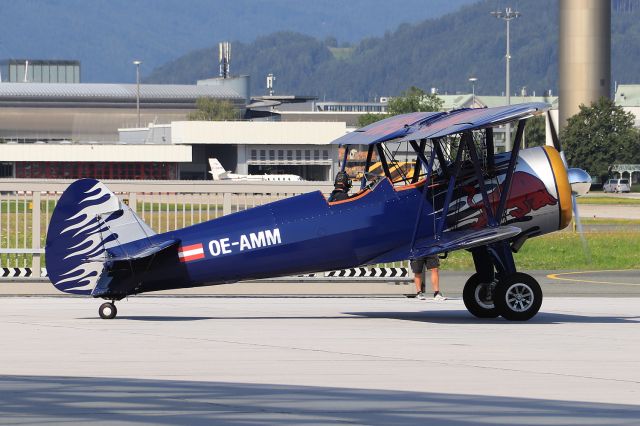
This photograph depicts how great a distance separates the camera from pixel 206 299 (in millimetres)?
23500

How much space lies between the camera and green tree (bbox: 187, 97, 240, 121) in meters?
155

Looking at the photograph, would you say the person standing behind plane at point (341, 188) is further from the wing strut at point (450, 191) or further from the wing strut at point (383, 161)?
the wing strut at point (450, 191)

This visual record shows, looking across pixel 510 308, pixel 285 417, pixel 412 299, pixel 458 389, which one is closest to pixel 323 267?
pixel 510 308

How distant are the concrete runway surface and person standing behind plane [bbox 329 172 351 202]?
1.74 m

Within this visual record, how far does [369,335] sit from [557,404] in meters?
5.98

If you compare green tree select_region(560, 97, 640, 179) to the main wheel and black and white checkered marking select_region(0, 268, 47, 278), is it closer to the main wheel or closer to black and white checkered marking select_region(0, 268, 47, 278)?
black and white checkered marking select_region(0, 268, 47, 278)

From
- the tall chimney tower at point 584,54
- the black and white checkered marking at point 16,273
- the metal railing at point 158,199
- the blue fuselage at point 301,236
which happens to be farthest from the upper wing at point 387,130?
the tall chimney tower at point 584,54

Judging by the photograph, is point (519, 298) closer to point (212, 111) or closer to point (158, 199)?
point (158, 199)

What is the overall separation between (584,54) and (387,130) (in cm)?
13968

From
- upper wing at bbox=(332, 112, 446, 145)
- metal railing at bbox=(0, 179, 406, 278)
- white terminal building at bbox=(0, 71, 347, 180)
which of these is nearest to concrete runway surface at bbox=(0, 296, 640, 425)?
upper wing at bbox=(332, 112, 446, 145)

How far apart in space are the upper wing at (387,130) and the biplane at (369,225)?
4cm

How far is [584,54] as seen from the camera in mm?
154750

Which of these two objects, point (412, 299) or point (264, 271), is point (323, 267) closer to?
point (264, 271)

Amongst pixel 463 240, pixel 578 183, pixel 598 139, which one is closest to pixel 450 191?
pixel 463 240
